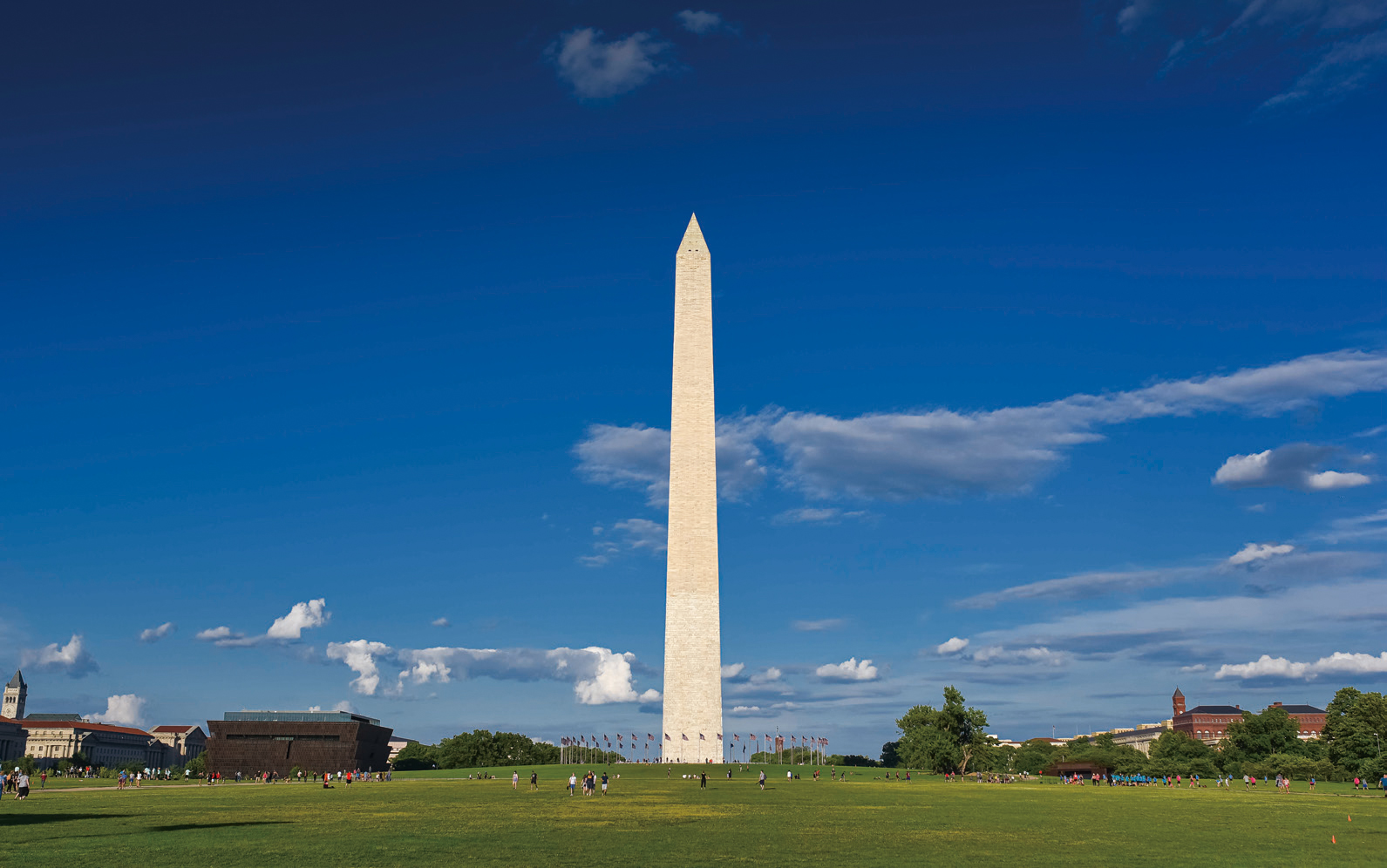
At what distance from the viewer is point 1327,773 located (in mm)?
72375

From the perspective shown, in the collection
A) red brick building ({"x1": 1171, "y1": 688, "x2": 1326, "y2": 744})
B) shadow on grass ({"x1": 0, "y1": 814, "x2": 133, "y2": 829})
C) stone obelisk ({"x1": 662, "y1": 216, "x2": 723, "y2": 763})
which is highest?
stone obelisk ({"x1": 662, "y1": 216, "x2": 723, "y2": 763})

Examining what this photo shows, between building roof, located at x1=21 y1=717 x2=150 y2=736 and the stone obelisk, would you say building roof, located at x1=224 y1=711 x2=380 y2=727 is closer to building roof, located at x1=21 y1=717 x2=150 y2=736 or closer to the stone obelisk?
the stone obelisk

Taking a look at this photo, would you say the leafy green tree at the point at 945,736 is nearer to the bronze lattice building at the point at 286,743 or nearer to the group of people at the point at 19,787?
the bronze lattice building at the point at 286,743

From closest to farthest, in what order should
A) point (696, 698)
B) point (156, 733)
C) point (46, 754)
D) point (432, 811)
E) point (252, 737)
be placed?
point (432, 811) → point (696, 698) → point (252, 737) → point (46, 754) → point (156, 733)

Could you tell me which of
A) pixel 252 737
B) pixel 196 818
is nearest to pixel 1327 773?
pixel 196 818

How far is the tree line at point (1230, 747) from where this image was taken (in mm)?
67812

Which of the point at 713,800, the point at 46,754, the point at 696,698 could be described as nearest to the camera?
the point at 713,800

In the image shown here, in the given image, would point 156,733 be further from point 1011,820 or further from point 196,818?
point 1011,820

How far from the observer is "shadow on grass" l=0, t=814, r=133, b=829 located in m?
25.0

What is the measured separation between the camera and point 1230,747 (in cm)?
8919

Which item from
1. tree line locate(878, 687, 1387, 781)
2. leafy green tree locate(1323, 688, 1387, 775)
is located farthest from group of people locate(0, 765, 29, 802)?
leafy green tree locate(1323, 688, 1387, 775)

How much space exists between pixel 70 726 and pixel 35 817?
142m

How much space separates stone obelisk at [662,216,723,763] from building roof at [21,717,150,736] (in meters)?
118

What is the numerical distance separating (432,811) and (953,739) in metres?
60.9
